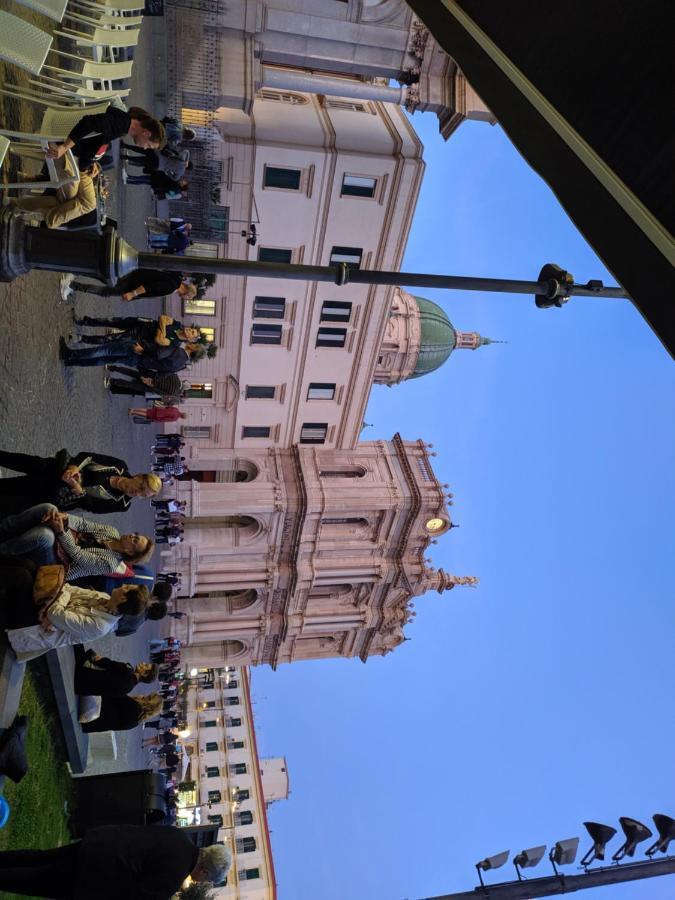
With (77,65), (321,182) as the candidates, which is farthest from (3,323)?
(321,182)

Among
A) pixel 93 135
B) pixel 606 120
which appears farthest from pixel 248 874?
pixel 606 120

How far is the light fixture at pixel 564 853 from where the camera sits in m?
10.2

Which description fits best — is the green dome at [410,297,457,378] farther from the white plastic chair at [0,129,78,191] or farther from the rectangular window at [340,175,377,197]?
the white plastic chair at [0,129,78,191]

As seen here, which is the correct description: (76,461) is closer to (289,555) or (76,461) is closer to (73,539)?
(73,539)

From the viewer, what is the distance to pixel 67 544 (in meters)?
7.35

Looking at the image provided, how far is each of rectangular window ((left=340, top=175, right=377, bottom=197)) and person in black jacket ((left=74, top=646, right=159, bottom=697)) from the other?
70.3 feet

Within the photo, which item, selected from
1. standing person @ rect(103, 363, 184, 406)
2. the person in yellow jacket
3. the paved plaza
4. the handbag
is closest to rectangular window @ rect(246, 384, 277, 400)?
the paved plaza

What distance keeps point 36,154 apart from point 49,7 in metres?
2.06

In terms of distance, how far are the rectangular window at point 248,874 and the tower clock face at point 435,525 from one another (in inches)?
1421

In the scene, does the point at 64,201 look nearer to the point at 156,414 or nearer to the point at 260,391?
the point at 156,414

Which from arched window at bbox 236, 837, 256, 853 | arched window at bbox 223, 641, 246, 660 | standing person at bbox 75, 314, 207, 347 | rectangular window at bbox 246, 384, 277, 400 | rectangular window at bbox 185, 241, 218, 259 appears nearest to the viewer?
standing person at bbox 75, 314, 207, 347

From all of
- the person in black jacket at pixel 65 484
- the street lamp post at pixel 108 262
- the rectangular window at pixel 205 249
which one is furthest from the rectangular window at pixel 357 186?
the street lamp post at pixel 108 262

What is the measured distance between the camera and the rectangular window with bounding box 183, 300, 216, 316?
89.0ft

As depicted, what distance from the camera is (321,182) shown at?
25.0m
